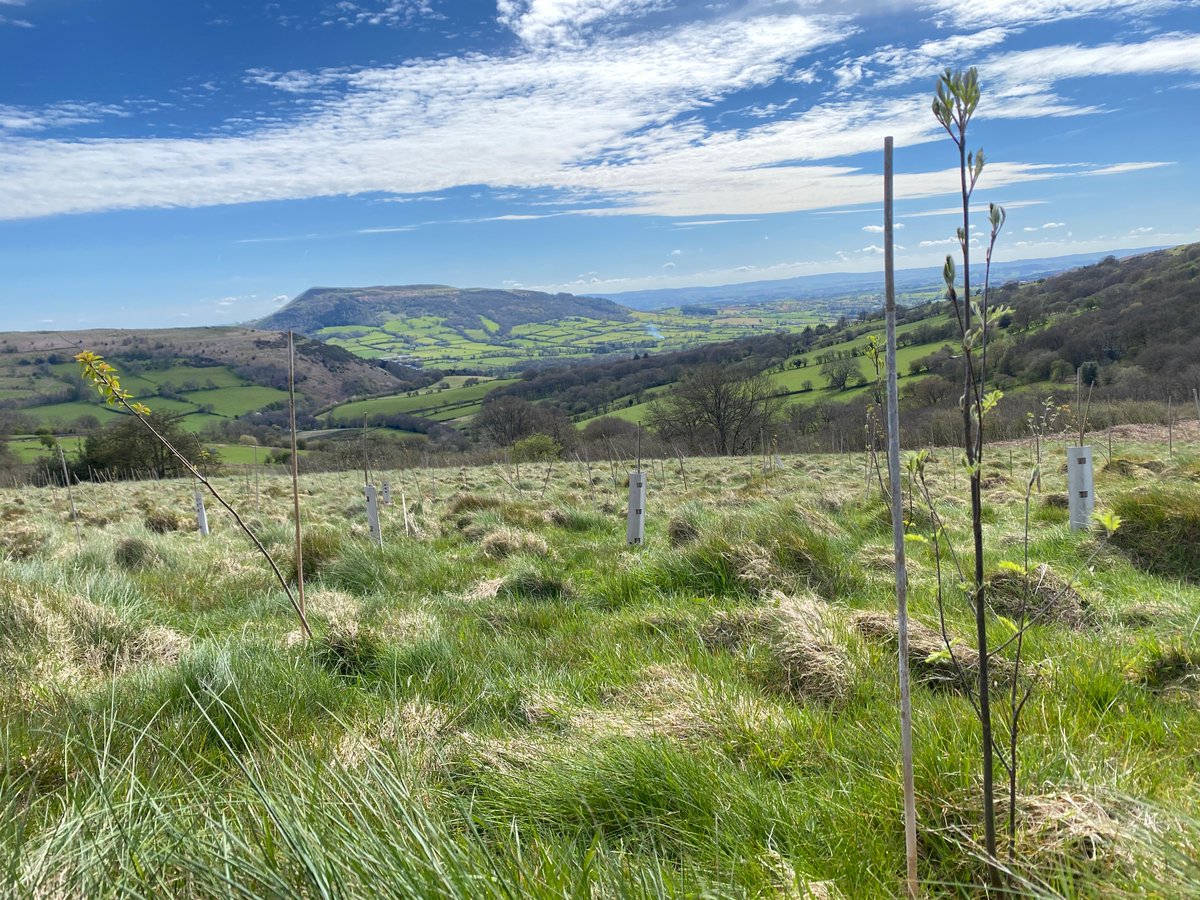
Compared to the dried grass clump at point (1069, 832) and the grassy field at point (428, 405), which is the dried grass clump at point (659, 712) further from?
the grassy field at point (428, 405)

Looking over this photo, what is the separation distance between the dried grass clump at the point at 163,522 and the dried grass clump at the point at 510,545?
7073 millimetres

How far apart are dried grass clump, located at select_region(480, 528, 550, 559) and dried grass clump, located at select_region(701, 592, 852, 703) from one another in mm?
3958

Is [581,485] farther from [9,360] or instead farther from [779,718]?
[9,360]

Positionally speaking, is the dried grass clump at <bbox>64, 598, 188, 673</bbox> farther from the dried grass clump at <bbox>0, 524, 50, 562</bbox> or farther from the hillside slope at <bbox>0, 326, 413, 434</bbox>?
the hillside slope at <bbox>0, 326, 413, 434</bbox>

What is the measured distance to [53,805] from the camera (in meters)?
2.24

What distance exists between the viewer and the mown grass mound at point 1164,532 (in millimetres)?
5152

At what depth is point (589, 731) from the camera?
2.73 m

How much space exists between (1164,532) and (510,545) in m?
6.05

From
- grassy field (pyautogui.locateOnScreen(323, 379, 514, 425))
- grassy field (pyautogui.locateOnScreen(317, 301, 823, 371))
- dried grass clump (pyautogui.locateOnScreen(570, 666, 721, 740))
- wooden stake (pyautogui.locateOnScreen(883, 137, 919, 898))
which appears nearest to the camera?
wooden stake (pyautogui.locateOnScreen(883, 137, 919, 898))

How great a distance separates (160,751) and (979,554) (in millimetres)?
2819

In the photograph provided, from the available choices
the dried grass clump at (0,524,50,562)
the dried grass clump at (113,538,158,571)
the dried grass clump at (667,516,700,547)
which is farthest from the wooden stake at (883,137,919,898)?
the dried grass clump at (0,524,50,562)

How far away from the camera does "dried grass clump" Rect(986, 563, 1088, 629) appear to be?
3.87m

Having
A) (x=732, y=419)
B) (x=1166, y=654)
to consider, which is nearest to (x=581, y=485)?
(x=1166, y=654)

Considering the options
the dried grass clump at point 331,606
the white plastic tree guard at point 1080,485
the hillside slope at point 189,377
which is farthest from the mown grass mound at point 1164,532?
the hillside slope at point 189,377
